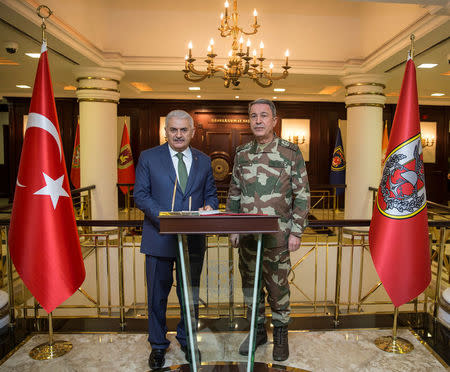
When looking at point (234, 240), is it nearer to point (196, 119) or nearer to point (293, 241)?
point (293, 241)

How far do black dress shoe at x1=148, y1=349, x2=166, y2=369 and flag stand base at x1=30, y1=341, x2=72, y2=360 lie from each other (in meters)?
0.60

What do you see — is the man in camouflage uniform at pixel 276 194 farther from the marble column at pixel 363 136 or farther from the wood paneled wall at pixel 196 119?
the wood paneled wall at pixel 196 119

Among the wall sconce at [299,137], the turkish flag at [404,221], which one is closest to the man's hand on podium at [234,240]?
the turkish flag at [404,221]

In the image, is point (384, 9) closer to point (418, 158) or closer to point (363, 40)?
point (363, 40)

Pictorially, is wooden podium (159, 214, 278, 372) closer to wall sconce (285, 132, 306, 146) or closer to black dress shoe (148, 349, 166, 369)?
black dress shoe (148, 349, 166, 369)

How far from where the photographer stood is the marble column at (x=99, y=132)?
6648mm

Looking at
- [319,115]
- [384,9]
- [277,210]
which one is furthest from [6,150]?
[277,210]

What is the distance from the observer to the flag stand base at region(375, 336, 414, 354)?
2.60 metres

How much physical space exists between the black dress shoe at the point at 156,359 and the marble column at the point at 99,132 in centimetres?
497

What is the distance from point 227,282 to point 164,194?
62 cm

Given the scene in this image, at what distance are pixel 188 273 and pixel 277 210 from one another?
0.68m

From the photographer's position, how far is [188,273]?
205 cm

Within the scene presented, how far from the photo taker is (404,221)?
2596mm

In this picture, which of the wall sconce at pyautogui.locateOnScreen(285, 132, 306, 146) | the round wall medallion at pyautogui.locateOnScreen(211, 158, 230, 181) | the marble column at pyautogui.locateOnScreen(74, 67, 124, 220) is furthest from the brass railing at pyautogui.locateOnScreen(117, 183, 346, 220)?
the wall sconce at pyautogui.locateOnScreen(285, 132, 306, 146)
